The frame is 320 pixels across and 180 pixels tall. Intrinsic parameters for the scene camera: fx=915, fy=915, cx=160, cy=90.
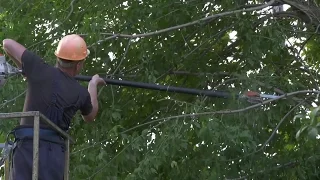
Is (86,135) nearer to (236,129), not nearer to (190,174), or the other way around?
(190,174)

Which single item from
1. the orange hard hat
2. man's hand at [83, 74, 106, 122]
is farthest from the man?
man's hand at [83, 74, 106, 122]

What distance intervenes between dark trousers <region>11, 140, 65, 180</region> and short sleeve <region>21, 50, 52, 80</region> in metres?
0.44

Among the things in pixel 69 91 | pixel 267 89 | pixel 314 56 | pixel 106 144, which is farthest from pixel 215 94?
pixel 69 91

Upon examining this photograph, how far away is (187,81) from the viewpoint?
11.3 metres

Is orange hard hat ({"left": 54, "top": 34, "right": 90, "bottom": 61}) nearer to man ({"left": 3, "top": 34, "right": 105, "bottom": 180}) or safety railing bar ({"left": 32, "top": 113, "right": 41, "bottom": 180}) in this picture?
man ({"left": 3, "top": 34, "right": 105, "bottom": 180})

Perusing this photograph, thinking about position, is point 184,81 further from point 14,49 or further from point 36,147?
point 36,147

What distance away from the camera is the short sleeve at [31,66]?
5914mm

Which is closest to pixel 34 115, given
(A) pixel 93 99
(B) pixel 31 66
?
(B) pixel 31 66

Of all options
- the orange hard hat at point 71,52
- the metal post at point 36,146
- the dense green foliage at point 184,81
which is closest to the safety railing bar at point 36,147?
the metal post at point 36,146

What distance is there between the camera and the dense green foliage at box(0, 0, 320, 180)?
9492mm

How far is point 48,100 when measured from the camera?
19.5 ft

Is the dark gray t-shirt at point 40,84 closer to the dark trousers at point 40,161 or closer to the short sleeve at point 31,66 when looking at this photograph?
the short sleeve at point 31,66

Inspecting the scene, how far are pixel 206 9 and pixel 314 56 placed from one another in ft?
6.28

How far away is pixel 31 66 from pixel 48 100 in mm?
247
